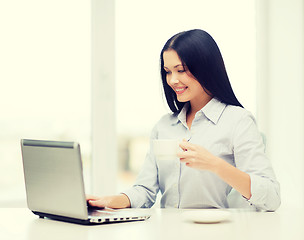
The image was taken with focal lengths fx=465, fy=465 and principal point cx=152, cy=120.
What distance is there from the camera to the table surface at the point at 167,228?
1247mm

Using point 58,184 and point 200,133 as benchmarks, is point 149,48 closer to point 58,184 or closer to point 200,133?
point 200,133

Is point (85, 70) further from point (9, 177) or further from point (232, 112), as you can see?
point (232, 112)

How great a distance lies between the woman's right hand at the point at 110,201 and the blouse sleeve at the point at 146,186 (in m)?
0.05

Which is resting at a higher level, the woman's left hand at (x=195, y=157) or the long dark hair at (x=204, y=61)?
the long dark hair at (x=204, y=61)

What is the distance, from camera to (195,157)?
1499 mm

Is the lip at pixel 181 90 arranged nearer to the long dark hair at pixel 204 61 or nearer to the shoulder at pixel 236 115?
the long dark hair at pixel 204 61

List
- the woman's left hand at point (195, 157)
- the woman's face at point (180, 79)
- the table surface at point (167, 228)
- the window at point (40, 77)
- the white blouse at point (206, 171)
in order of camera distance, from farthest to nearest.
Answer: the window at point (40, 77) → the woman's face at point (180, 79) → the white blouse at point (206, 171) → the woman's left hand at point (195, 157) → the table surface at point (167, 228)

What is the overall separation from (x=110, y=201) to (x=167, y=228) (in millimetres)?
426

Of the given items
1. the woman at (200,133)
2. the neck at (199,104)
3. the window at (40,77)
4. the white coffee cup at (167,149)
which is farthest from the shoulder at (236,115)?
the window at (40,77)

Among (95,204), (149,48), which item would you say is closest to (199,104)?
(95,204)

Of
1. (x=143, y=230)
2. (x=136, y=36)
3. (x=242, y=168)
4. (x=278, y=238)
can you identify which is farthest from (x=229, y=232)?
(x=136, y=36)

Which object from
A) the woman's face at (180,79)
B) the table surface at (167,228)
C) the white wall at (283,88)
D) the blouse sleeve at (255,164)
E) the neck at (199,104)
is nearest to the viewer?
the table surface at (167,228)

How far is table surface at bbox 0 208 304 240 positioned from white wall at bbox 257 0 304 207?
1404 mm

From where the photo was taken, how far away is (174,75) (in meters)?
1.93
